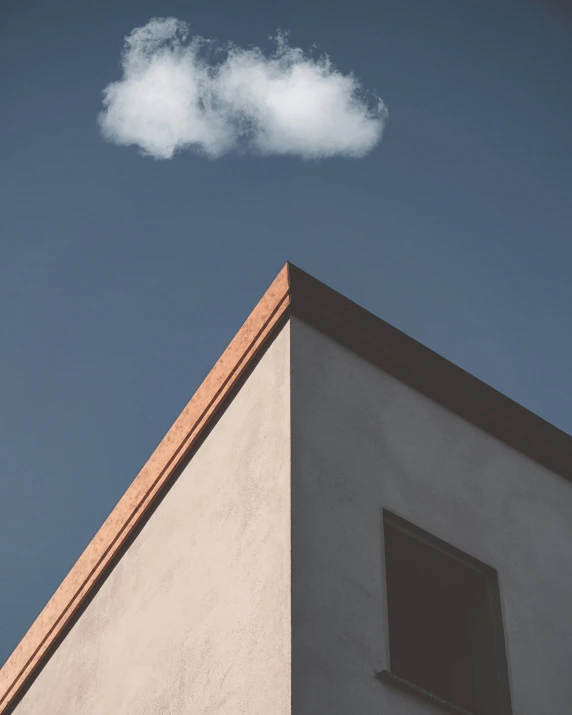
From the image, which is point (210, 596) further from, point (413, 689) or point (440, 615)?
point (440, 615)

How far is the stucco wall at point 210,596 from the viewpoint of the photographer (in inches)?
249

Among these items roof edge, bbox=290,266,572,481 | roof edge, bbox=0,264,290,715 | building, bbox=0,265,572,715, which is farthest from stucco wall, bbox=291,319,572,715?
roof edge, bbox=0,264,290,715

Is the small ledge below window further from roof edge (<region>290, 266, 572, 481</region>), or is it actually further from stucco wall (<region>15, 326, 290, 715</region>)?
roof edge (<region>290, 266, 572, 481</region>)

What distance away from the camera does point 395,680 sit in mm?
6148

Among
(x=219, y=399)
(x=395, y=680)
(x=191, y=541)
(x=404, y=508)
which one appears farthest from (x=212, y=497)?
(x=395, y=680)

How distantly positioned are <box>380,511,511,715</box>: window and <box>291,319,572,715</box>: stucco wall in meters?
0.11

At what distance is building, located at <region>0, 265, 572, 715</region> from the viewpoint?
6.30m

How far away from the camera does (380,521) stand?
7109mm

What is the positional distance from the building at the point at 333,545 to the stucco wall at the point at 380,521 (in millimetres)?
16

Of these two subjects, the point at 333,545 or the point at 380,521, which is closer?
the point at 333,545

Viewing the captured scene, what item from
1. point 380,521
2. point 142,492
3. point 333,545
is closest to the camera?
point 333,545

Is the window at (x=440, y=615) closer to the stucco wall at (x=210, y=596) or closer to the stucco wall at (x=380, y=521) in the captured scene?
the stucco wall at (x=380, y=521)

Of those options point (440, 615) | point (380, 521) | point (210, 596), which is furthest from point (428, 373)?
point (210, 596)

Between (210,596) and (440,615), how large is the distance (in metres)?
1.79
